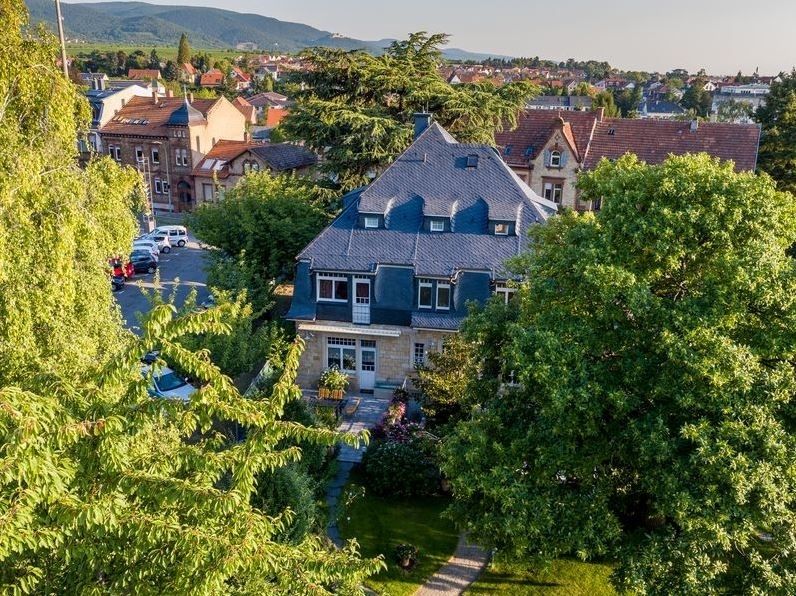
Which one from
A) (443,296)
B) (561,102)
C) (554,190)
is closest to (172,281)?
(443,296)

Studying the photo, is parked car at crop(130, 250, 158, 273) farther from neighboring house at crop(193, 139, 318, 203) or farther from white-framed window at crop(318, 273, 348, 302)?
white-framed window at crop(318, 273, 348, 302)

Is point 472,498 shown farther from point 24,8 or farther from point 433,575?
point 24,8

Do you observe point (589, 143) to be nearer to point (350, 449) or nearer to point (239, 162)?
point (239, 162)

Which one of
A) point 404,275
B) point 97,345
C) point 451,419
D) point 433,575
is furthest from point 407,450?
point 97,345

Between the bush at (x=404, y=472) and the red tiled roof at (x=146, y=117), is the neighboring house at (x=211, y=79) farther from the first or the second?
the bush at (x=404, y=472)

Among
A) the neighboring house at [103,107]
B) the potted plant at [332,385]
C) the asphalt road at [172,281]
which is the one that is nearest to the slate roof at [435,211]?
the potted plant at [332,385]
